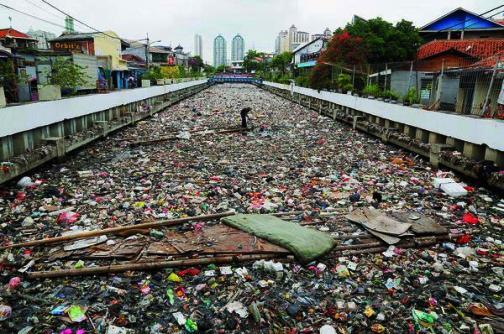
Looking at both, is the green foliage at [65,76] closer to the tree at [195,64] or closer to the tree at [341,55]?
the tree at [341,55]

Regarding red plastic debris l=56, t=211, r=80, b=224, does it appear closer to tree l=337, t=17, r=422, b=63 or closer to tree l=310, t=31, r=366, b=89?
tree l=310, t=31, r=366, b=89

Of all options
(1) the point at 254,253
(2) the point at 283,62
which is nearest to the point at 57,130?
(1) the point at 254,253

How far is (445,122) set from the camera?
7.80m

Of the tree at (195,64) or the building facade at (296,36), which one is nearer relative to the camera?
Result: the tree at (195,64)

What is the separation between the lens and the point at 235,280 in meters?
3.36

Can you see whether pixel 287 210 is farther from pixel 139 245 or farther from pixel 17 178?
pixel 17 178

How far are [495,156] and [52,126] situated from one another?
9.12m

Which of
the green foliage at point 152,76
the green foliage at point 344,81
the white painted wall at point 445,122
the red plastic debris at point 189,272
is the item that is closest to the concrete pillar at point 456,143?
the white painted wall at point 445,122

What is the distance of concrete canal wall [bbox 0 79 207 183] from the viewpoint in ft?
20.9

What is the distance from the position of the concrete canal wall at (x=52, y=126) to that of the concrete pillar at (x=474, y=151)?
27.4 ft

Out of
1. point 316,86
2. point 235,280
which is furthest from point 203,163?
point 316,86

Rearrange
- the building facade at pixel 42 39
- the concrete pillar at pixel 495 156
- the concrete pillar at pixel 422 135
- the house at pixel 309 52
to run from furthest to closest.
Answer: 1. the house at pixel 309 52
2. the building facade at pixel 42 39
3. the concrete pillar at pixel 422 135
4. the concrete pillar at pixel 495 156

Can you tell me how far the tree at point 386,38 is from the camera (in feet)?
75.3

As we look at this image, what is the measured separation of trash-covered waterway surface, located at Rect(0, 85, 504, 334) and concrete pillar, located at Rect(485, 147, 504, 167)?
0.62 meters
